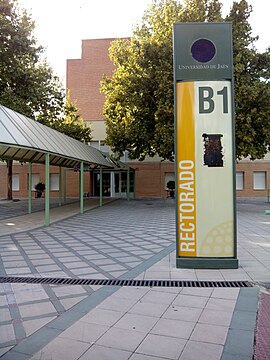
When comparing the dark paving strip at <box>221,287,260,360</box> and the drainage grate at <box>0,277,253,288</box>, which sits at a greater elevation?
the dark paving strip at <box>221,287,260,360</box>

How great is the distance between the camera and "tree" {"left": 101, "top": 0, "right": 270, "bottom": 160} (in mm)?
16375

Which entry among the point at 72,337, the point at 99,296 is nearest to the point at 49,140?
the point at 99,296

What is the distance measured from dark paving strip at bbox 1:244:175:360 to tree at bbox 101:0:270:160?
12.9 meters

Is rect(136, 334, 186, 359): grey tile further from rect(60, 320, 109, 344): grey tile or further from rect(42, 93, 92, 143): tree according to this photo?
rect(42, 93, 92, 143): tree

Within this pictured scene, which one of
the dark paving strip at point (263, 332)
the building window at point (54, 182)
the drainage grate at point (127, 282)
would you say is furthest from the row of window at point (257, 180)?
the dark paving strip at point (263, 332)

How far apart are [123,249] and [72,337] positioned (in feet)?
14.9

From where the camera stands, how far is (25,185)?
32750 mm

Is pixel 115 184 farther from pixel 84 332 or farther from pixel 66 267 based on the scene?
pixel 84 332

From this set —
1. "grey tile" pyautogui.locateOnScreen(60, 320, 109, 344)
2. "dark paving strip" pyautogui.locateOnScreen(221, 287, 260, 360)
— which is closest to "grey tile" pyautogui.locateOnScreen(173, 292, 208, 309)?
"dark paving strip" pyautogui.locateOnScreen(221, 287, 260, 360)

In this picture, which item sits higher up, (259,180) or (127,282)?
(259,180)

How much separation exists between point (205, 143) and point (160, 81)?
479 inches

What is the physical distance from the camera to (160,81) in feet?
55.6

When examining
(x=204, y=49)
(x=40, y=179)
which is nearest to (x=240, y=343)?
(x=204, y=49)

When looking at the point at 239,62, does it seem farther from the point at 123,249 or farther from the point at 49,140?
the point at 123,249
